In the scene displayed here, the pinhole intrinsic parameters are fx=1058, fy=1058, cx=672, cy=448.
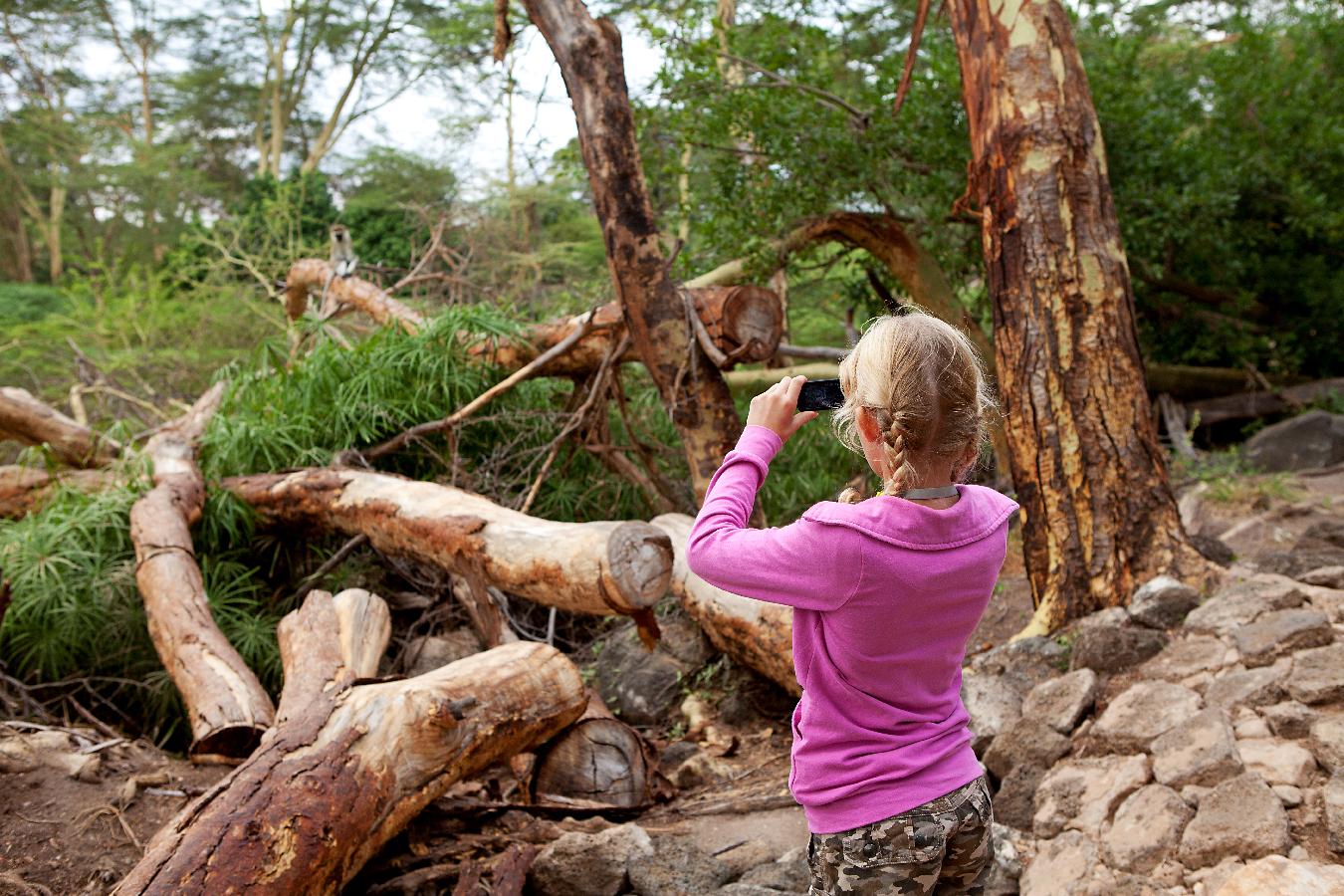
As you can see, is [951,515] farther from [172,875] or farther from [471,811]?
[471,811]

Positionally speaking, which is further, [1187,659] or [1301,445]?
[1301,445]

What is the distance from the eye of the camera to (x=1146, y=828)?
2674 mm

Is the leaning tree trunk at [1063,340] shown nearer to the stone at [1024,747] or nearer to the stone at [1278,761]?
the stone at [1024,747]

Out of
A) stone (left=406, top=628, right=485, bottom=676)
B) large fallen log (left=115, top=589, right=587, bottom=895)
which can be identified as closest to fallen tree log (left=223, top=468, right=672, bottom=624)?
large fallen log (left=115, top=589, right=587, bottom=895)

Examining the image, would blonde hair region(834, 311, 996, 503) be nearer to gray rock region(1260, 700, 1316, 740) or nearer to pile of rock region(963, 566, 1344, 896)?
pile of rock region(963, 566, 1344, 896)

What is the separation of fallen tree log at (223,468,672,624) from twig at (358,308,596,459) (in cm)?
41

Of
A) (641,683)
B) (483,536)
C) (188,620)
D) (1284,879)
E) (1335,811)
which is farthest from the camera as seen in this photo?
(641,683)

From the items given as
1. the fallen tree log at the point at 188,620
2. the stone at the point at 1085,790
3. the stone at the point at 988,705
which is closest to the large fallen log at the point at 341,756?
the fallen tree log at the point at 188,620

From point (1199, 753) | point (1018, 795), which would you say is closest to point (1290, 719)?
point (1199, 753)

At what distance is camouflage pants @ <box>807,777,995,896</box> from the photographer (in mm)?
1721

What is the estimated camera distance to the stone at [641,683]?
464 cm

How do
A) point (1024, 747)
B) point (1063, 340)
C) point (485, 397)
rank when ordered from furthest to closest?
point (485, 397) → point (1063, 340) → point (1024, 747)

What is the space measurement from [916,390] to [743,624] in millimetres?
2758

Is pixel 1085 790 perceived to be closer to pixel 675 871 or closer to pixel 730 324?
pixel 675 871
